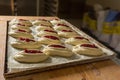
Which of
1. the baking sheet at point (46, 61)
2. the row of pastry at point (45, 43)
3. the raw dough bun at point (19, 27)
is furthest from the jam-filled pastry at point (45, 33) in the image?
the baking sheet at point (46, 61)

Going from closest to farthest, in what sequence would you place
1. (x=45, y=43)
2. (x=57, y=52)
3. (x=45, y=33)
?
1. (x=57, y=52)
2. (x=45, y=43)
3. (x=45, y=33)

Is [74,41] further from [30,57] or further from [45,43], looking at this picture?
[30,57]

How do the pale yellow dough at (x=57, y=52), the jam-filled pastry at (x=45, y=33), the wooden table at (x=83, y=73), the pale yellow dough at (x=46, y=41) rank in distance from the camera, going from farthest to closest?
the jam-filled pastry at (x=45, y=33) → the pale yellow dough at (x=46, y=41) → the pale yellow dough at (x=57, y=52) → the wooden table at (x=83, y=73)

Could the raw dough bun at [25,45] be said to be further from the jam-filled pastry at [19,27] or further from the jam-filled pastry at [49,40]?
the jam-filled pastry at [19,27]

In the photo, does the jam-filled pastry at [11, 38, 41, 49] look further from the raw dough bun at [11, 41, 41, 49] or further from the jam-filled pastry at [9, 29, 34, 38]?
the jam-filled pastry at [9, 29, 34, 38]

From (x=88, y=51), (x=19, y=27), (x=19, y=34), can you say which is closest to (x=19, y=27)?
(x=19, y=27)

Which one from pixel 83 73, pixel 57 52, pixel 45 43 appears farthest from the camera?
pixel 45 43

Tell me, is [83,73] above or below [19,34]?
below

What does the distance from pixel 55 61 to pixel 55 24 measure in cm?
65

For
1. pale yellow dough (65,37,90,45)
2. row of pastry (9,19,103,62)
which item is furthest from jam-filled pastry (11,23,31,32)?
pale yellow dough (65,37,90,45)

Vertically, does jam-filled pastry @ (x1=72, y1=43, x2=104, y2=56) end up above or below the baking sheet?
above

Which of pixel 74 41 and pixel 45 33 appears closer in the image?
pixel 74 41

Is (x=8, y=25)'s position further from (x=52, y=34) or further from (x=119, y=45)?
(x=119, y=45)

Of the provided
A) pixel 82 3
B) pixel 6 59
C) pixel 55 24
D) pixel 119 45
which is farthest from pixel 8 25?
pixel 82 3
